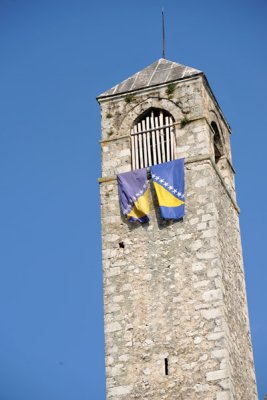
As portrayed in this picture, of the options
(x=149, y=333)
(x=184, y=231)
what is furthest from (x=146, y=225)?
(x=149, y=333)

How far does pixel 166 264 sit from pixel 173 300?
3.29 ft

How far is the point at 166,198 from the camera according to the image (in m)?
30.5

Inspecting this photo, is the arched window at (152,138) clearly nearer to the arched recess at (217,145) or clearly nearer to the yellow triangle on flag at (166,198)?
the yellow triangle on flag at (166,198)

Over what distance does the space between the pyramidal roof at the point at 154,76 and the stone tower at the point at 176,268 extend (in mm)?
42

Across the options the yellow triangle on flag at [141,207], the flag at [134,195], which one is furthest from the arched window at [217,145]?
the yellow triangle on flag at [141,207]

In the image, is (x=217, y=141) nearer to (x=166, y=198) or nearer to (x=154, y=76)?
(x=154, y=76)

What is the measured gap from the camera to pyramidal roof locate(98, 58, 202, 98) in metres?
32.3

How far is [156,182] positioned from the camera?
3088cm

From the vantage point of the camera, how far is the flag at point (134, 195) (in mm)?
30703

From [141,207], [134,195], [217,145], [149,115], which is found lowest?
[141,207]

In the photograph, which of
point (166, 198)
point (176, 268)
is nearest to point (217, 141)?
point (166, 198)

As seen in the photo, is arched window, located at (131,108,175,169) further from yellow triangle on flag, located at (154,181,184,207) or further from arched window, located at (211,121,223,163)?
arched window, located at (211,121,223,163)

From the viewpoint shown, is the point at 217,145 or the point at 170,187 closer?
the point at 170,187

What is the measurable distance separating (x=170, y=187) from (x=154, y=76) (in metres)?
3.87
